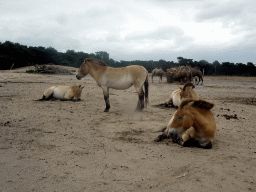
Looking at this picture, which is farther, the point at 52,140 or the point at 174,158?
the point at 52,140

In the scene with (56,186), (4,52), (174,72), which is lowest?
(56,186)

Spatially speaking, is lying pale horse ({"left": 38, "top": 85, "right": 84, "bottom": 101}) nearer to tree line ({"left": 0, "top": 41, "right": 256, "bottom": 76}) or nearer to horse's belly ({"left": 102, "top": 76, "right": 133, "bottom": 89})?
horse's belly ({"left": 102, "top": 76, "right": 133, "bottom": 89})

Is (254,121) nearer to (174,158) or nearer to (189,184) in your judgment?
(174,158)

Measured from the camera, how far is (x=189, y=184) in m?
2.71

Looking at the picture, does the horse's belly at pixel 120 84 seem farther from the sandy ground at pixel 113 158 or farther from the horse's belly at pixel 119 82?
the sandy ground at pixel 113 158

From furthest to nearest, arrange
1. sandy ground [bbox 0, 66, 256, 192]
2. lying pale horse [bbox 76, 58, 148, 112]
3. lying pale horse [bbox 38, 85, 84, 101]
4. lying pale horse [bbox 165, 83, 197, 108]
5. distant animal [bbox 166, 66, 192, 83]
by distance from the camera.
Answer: distant animal [bbox 166, 66, 192, 83] → lying pale horse [bbox 38, 85, 84, 101] → lying pale horse [bbox 76, 58, 148, 112] → lying pale horse [bbox 165, 83, 197, 108] → sandy ground [bbox 0, 66, 256, 192]

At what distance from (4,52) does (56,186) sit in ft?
115

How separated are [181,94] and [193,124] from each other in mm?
2637

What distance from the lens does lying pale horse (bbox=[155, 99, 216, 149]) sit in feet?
12.7

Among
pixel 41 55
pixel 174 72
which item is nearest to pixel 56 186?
pixel 174 72

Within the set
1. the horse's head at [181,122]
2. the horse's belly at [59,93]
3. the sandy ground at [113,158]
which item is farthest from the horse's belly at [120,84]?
the horse's head at [181,122]

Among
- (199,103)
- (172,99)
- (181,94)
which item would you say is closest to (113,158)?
(199,103)

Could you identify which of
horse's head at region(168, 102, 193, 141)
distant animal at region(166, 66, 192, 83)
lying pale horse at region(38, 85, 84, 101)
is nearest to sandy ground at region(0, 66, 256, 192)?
horse's head at region(168, 102, 193, 141)

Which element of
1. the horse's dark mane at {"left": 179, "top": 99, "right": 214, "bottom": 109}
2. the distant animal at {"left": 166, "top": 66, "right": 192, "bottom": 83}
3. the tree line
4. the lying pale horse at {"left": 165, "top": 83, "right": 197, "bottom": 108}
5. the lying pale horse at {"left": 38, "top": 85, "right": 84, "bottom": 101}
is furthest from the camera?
the tree line
